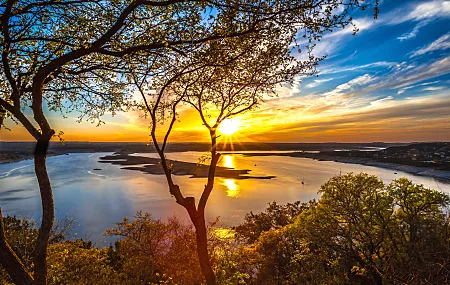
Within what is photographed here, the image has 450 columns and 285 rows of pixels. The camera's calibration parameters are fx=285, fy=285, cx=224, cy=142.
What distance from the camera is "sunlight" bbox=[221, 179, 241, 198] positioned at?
53969 mm

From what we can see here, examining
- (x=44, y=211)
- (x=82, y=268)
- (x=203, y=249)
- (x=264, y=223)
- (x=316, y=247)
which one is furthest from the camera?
(x=264, y=223)

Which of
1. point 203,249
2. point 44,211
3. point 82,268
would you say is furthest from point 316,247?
point 44,211

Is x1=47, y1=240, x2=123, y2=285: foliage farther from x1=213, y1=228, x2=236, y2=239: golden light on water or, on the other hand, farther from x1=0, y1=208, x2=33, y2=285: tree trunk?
x1=213, y1=228, x2=236, y2=239: golden light on water

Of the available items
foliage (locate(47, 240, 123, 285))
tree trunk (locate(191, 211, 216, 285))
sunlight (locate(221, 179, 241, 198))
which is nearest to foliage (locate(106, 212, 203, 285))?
foliage (locate(47, 240, 123, 285))

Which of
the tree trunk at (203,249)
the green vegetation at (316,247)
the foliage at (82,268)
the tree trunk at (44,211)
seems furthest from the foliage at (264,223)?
the tree trunk at (44,211)

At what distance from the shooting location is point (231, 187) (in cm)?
6116

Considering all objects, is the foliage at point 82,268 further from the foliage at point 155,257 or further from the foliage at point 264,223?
the foliage at point 264,223

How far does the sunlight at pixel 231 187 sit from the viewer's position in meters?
54.0

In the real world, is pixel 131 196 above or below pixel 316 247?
below

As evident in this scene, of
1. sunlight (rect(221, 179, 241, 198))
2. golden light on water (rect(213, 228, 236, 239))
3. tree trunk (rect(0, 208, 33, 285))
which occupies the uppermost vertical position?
tree trunk (rect(0, 208, 33, 285))

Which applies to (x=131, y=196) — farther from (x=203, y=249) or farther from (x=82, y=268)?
(x=203, y=249)

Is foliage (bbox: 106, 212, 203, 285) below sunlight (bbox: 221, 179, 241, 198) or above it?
above

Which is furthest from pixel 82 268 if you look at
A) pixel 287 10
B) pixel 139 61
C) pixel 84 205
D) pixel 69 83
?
pixel 84 205

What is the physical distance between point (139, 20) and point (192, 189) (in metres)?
51.7
